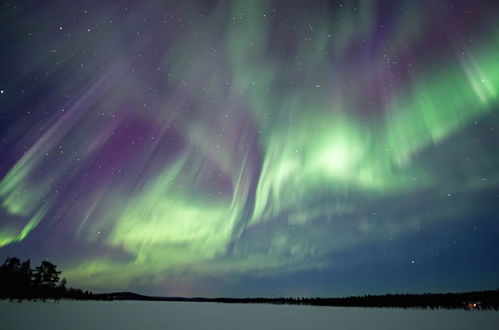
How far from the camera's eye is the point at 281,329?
30.9 m

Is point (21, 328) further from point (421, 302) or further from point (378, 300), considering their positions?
point (378, 300)

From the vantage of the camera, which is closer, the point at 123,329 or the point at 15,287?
the point at 123,329

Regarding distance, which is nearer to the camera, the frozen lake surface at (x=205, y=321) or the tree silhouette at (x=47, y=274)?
the frozen lake surface at (x=205, y=321)

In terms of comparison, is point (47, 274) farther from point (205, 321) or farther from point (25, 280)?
point (205, 321)

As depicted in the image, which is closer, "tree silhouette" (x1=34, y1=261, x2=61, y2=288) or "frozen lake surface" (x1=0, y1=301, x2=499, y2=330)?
"frozen lake surface" (x1=0, y1=301, x2=499, y2=330)

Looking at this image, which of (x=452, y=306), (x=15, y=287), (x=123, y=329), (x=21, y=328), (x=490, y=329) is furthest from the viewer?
(x=452, y=306)

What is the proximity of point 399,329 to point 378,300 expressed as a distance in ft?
548

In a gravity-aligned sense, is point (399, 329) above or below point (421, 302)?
below

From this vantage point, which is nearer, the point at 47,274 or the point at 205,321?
the point at 205,321

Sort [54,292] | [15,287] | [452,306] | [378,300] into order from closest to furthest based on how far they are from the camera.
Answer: [15,287], [54,292], [452,306], [378,300]

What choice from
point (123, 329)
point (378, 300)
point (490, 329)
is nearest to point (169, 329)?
point (123, 329)

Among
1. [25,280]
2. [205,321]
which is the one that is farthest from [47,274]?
[205,321]

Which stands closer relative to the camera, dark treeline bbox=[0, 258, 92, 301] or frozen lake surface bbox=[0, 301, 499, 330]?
frozen lake surface bbox=[0, 301, 499, 330]

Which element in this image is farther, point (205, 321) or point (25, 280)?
point (25, 280)
